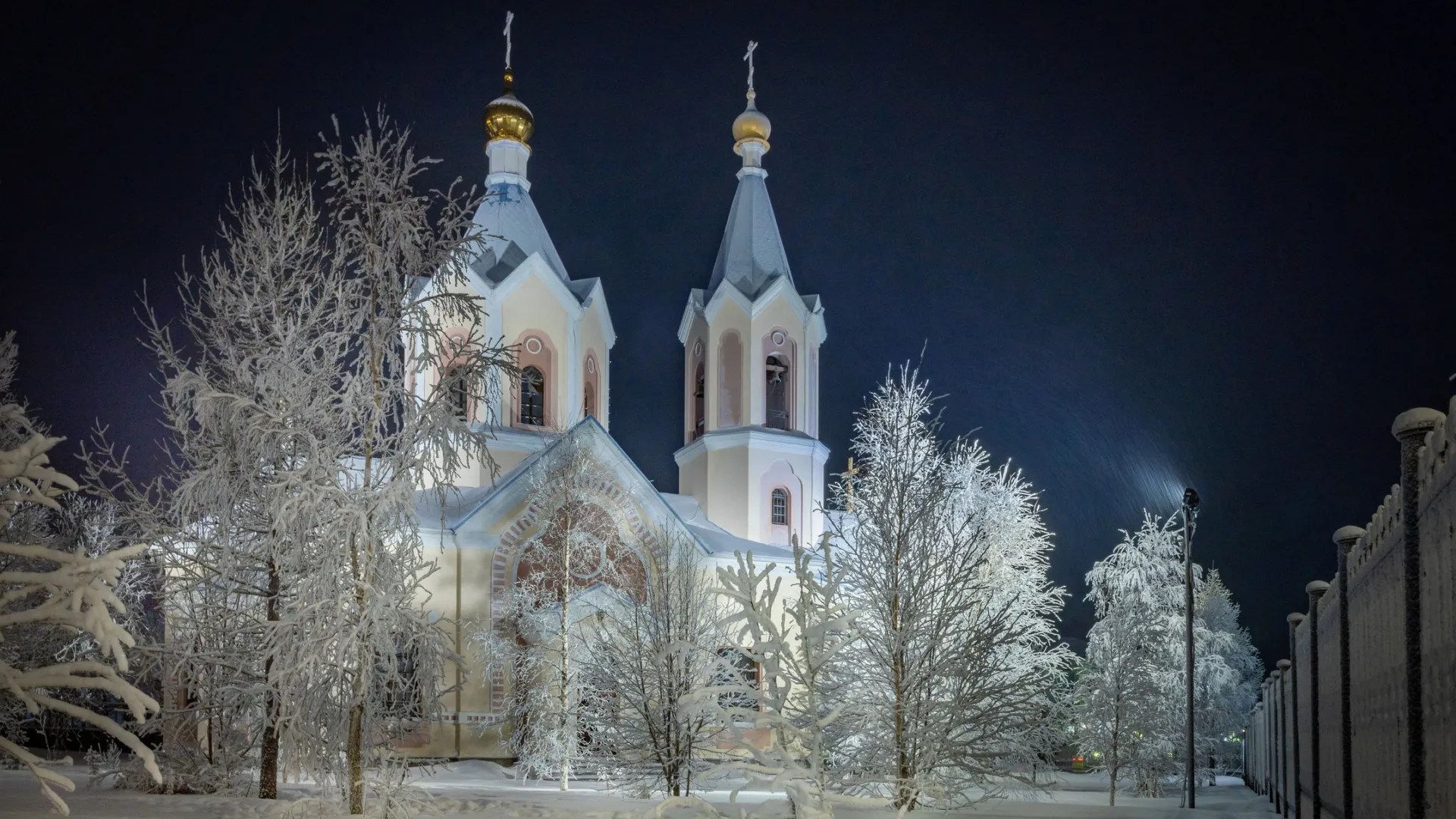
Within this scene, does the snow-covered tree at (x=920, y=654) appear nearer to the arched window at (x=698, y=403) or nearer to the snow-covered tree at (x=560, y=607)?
the snow-covered tree at (x=560, y=607)

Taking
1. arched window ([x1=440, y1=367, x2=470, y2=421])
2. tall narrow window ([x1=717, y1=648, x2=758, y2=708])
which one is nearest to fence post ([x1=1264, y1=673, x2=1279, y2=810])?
tall narrow window ([x1=717, y1=648, x2=758, y2=708])

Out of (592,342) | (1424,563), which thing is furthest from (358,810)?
(592,342)

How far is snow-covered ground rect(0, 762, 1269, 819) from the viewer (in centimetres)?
1098

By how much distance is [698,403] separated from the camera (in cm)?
3362

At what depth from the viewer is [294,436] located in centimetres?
1138

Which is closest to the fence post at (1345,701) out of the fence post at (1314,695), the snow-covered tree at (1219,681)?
the fence post at (1314,695)

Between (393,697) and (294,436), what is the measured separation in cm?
258

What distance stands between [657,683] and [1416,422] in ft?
44.2

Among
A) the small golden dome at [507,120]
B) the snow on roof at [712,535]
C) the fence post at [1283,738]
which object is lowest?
the fence post at [1283,738]

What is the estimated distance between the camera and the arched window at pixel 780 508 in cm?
3206

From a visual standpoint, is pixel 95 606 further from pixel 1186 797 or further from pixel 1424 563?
pixel 1186 797

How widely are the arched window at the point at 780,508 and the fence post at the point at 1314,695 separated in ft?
69.3

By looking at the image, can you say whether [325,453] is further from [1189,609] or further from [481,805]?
[1189,609]

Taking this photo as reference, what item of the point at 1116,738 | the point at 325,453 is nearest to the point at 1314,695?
the point at 325,453
